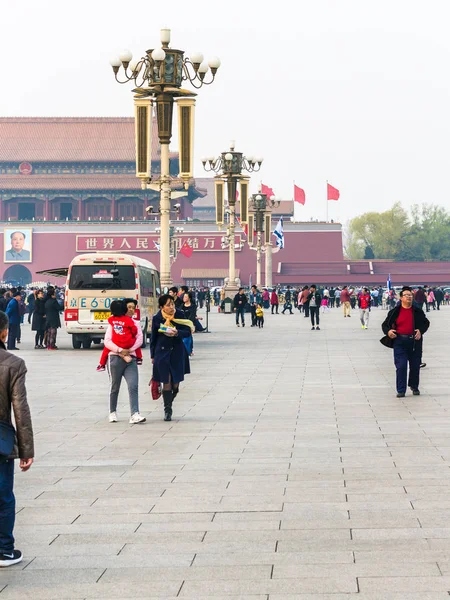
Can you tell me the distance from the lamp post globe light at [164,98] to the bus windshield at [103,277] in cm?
253

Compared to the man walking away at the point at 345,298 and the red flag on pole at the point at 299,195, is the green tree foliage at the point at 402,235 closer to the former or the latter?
the red flag on pole at the point at 299,195

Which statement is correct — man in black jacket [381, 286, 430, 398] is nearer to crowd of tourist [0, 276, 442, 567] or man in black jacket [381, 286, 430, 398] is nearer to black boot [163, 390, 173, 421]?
crowd of tourist [0, 276, 442, 567]

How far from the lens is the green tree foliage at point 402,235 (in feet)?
318

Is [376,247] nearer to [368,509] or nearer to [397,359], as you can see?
[397,359]

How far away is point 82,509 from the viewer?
6.75 m

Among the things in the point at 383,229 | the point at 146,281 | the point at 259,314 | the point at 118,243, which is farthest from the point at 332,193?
the point at 146,281

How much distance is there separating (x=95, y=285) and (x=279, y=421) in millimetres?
12933

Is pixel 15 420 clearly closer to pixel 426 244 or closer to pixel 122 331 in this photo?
pixel 122 331

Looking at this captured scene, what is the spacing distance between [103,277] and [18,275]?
184 ft

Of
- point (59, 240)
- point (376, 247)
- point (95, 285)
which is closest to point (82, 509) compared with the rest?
point (95, 285)

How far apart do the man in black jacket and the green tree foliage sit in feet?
275

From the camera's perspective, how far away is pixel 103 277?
23.5 metres

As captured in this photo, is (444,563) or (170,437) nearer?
(444,563)

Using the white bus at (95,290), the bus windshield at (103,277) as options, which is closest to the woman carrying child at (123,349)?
the white bus at (95,290)
